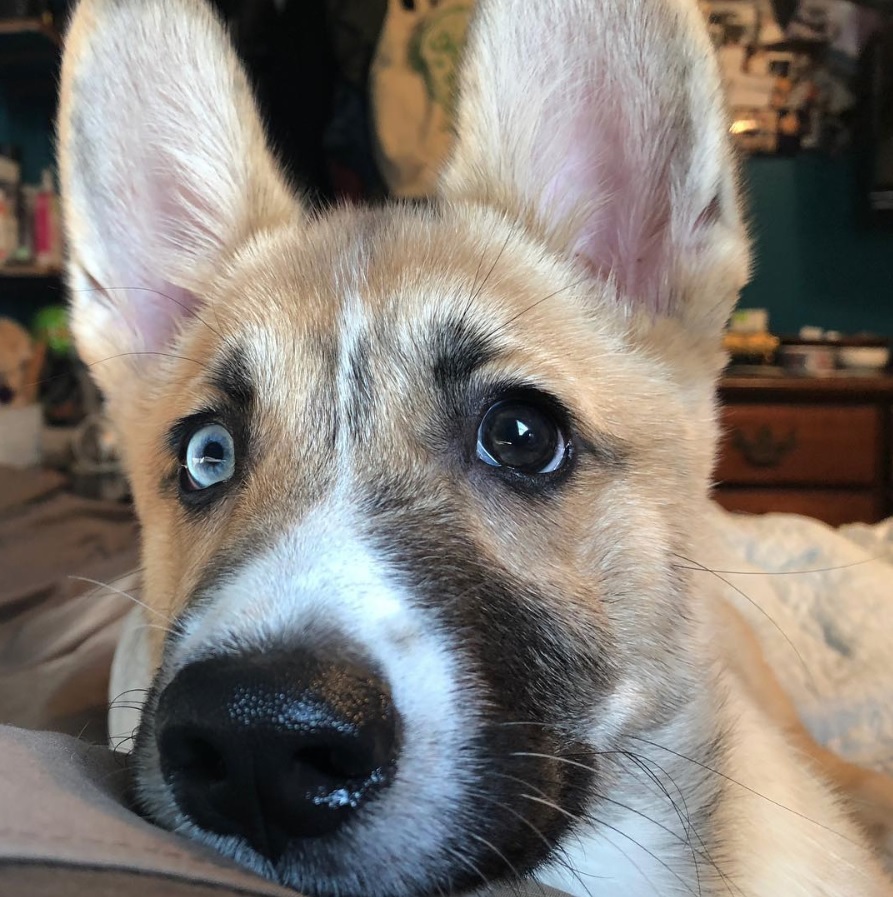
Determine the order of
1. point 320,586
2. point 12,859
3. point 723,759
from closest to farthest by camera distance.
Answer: point 12,859 → point 320,586 → point 723,759

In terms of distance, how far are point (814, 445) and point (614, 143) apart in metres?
2.86

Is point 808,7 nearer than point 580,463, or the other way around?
point 580,463

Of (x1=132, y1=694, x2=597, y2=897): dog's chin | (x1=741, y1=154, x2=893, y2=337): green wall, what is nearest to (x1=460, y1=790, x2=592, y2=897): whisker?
(x1=132, y1=694, x2=597, y2=897): dog's chin

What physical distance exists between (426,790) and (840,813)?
107 centimetres

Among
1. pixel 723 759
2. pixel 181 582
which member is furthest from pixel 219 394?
pixel 723 759

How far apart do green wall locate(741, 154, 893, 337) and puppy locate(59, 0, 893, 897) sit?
369 cm

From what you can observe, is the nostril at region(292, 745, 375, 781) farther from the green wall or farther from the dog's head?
the green wall

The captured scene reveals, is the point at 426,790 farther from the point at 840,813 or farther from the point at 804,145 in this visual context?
the point at 804,145

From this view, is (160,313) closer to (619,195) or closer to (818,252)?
(619,195)

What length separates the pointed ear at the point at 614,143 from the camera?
1205 mm

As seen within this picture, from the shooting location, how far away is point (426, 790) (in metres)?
0.74

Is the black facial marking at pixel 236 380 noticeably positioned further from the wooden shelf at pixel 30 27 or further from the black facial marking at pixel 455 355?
the wooden shelf at pixel 30 27

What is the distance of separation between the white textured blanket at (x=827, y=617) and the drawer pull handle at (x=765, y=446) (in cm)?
123

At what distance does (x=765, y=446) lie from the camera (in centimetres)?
381
